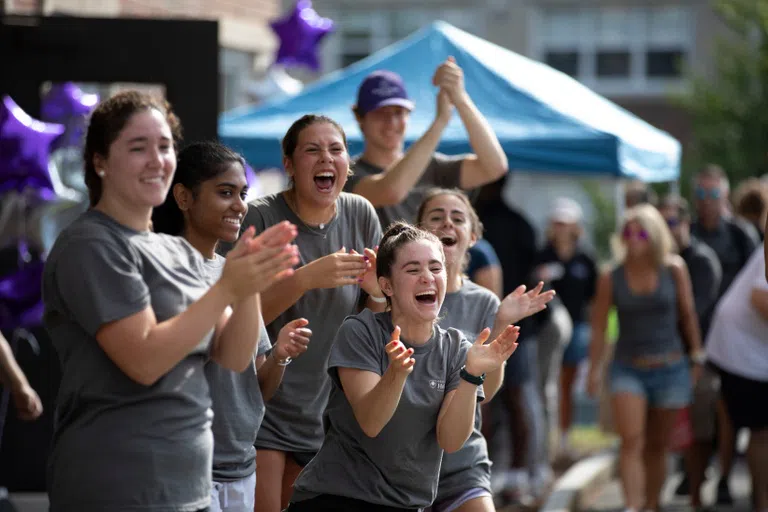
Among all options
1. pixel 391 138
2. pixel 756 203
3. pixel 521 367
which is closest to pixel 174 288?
pixel 391 138

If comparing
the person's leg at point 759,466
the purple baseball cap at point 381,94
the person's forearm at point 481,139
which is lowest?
the person's leg at point 759,466

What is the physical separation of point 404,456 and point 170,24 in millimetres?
3889

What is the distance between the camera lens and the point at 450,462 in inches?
183

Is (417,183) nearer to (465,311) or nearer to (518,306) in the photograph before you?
(465,311)

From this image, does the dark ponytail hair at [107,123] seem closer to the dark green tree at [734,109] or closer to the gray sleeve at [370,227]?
the gray sleeve at [370,227]

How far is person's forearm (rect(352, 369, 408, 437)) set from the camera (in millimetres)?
3784

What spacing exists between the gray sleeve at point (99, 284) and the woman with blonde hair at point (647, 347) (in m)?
5.49

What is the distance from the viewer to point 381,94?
6039mm

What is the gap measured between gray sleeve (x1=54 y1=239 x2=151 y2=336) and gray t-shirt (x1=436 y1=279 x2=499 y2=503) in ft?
5.20

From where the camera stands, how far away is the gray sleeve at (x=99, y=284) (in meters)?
3.14

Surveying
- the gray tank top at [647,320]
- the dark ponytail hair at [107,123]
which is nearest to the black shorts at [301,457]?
the dark ponytail hair at [107,123]

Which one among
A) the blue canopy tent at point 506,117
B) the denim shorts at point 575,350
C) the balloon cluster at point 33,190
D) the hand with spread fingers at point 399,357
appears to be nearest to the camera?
the hand with spread fingers at point 399,357

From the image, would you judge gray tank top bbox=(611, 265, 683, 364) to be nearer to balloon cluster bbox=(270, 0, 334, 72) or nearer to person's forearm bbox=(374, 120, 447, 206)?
person's forearm bbox=(374, 120, 447, 206)

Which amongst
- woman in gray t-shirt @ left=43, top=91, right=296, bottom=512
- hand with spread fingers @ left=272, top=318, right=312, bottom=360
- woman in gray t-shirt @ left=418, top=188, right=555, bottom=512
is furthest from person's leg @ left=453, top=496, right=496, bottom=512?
woman in gray t-shirt @ left=43, top=91, right=296, bottom=512
